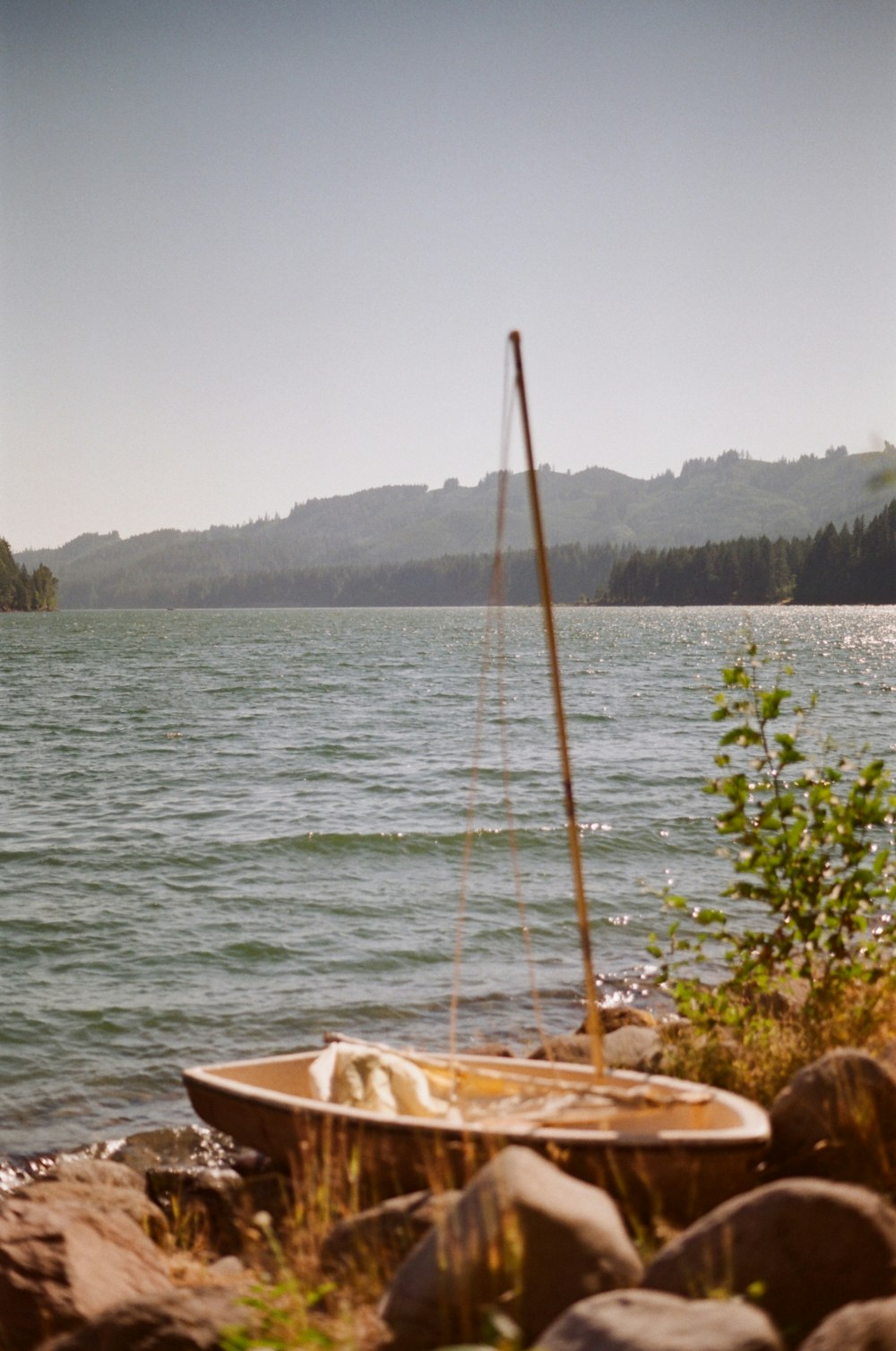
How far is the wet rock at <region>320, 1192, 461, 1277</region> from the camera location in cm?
584

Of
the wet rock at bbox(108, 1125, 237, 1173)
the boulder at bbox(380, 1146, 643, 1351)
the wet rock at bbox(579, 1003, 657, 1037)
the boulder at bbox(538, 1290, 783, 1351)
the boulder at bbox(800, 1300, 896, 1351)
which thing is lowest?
the wet rock at bbox(108, 1125, 237, 1173)

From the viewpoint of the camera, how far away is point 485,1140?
6.86 metres

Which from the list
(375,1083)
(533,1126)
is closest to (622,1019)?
(375,1083)

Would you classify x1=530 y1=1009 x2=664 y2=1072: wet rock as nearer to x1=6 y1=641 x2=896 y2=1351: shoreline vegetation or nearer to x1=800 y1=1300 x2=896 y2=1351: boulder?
x1=6 y1=641 x2=896 y2=1351: shoreline vegetation

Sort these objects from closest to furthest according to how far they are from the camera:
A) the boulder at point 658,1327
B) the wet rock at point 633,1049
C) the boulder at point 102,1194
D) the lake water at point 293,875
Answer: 1. the boulder at point 658,1327
2. the boulder at point 102,1194
3. the wet rock at point 633,1049
4. the lake water at point 293,875

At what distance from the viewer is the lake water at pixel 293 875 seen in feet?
43.6

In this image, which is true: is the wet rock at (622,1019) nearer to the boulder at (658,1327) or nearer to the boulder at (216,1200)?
the boulder at (216,1200)

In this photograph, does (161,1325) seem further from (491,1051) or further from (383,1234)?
(491,1051)

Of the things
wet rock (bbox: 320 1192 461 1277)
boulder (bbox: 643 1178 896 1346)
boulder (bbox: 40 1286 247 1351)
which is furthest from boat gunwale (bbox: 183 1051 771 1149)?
boulder (bbox: 40 1286 247 1351)

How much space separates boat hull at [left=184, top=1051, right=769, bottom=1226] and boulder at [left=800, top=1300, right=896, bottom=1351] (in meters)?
2.30

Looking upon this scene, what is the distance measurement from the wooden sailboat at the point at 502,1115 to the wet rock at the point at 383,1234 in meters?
0.73

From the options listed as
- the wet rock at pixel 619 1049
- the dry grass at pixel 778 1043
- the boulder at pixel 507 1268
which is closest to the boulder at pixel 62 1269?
the boulder at pixel 507 1268

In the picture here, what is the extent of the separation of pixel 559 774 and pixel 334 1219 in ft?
81.9

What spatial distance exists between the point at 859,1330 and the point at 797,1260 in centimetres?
85
